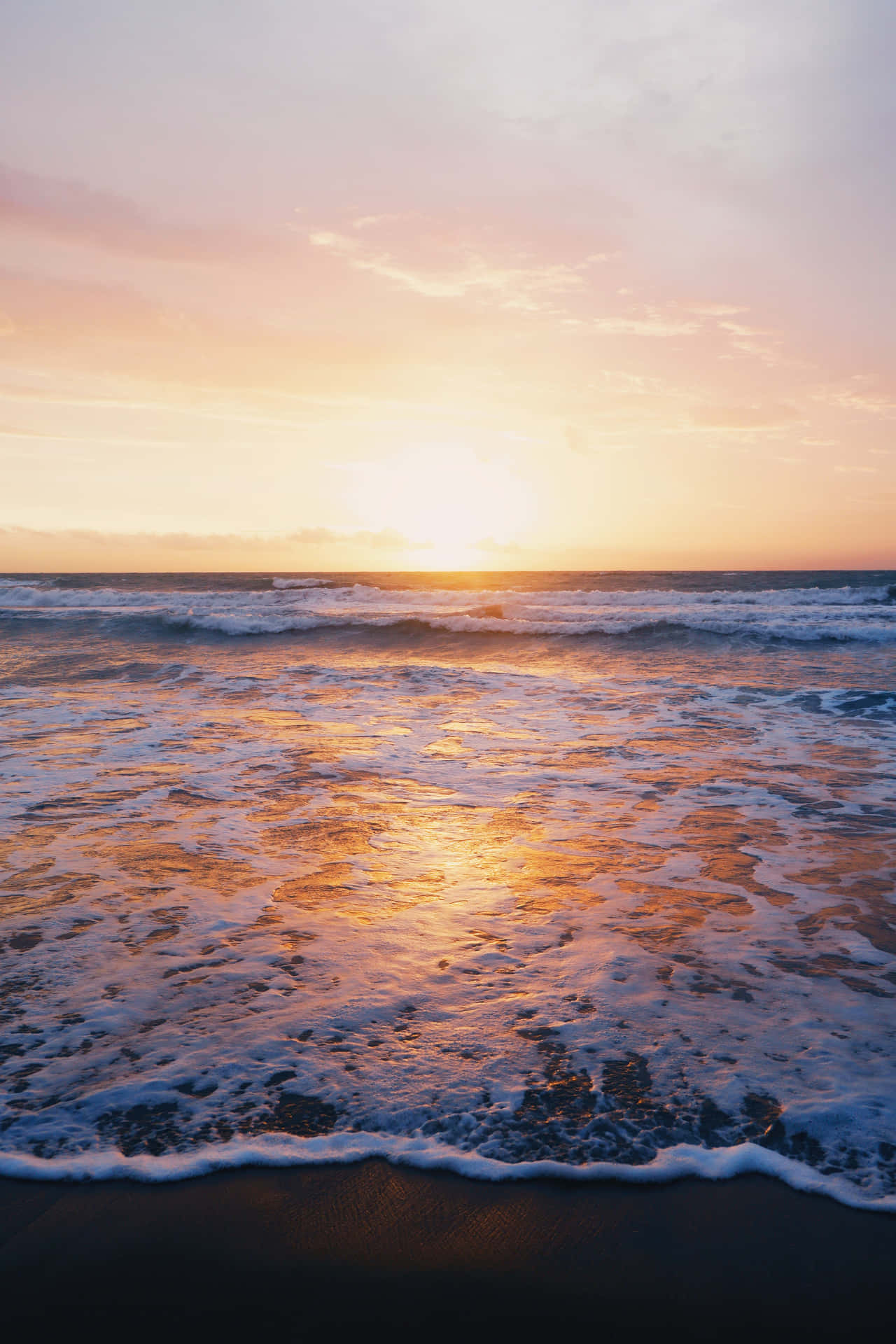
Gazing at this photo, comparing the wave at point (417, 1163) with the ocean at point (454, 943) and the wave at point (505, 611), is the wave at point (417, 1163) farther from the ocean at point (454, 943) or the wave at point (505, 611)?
the wave at point (505, 611)

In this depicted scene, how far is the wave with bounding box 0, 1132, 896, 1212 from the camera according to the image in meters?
2.42

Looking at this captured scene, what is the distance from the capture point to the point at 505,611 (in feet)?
92.4

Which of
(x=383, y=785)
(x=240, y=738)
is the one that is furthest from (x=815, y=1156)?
(x=240, y=738)

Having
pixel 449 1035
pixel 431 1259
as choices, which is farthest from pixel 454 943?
pixel 431 1259

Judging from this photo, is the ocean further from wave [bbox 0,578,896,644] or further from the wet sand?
wave [bbox 0,578,896,644]

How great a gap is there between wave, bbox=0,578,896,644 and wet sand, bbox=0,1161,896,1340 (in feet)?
65.5

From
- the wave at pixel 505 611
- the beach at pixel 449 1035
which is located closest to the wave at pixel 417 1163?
the beach at pixel 449 1035

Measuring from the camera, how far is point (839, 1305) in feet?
6.64

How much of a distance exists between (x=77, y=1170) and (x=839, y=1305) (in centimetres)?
235

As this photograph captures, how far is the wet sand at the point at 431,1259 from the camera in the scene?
1979 mm

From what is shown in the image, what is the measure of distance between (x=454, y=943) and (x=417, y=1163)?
5.03 ft

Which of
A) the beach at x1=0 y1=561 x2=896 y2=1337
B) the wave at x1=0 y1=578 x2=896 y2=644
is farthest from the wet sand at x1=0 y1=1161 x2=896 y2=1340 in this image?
the wave at x1=0 y1=578 x2=896 y2=644

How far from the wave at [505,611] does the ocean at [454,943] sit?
37.8ft

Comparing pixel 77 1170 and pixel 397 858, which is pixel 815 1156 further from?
pixel 397 858
